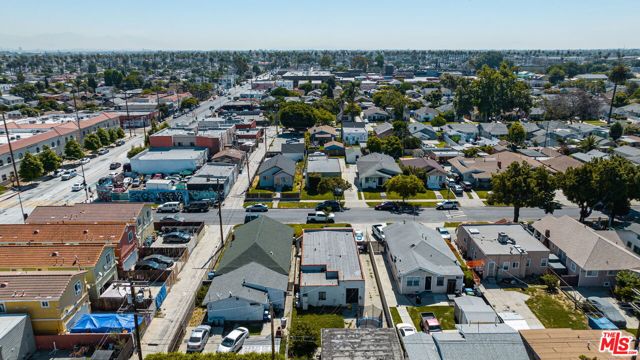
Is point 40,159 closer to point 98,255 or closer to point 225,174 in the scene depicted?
point 225,174

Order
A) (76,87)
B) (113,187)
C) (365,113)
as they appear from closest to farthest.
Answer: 1. (113,187)
2. (365,113)
3. (76,87)

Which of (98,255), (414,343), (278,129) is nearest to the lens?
(414,343)

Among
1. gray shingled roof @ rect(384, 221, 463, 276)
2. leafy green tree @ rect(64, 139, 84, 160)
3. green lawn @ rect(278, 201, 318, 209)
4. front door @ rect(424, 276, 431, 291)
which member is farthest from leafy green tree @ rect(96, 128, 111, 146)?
front door @ rect(424, 276, 431, 291)

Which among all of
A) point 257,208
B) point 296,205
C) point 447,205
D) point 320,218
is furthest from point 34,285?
point 447,205

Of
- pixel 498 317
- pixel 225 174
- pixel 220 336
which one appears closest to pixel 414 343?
pixel 498 317

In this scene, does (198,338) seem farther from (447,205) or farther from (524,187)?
(447,205)

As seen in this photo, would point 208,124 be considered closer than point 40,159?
No
